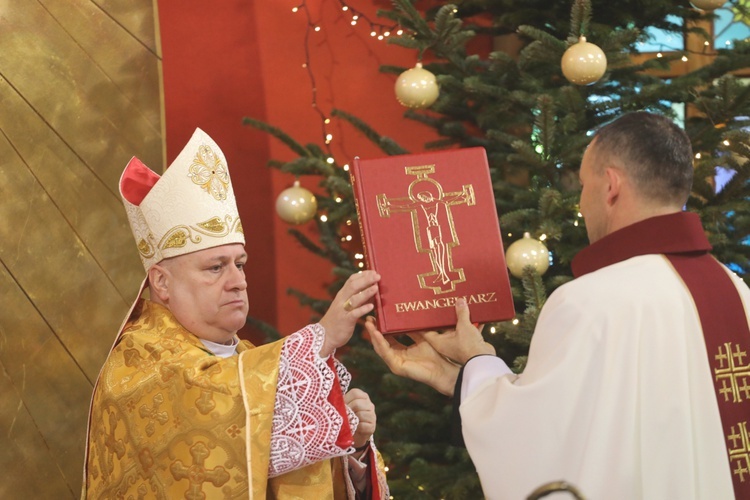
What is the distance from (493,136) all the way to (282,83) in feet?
4.59

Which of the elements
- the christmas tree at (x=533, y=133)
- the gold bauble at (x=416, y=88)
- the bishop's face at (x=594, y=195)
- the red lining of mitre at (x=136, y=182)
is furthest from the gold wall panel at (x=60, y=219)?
the bishop's face at (x=594, y=195)

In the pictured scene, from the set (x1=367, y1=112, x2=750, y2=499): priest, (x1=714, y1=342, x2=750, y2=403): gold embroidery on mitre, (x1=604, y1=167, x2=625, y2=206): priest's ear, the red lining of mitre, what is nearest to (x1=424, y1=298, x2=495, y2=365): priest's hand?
(x1=367, y1=112, x2=750, y2=499): priest

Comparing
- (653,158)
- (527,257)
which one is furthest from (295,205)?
(653,158)

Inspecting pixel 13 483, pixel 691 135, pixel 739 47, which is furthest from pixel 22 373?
pixel 739 47

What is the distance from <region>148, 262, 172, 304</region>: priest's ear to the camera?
286cm

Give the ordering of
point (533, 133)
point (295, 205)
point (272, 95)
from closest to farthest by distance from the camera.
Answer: point (533, 133), point (295, 205), point (272, 95)

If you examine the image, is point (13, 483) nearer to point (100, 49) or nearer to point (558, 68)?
point (100, 49)

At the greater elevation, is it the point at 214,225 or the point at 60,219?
the point at 60,219

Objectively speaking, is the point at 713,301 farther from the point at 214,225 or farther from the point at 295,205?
the point at 295,205

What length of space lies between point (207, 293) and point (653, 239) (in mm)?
1273

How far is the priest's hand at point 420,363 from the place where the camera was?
2.88 meters

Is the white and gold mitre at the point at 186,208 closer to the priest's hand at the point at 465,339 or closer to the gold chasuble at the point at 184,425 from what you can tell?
the gold chasuble at the point at 184,425

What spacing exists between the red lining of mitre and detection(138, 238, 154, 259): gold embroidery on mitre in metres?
0.13

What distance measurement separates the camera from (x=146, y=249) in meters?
2.94
